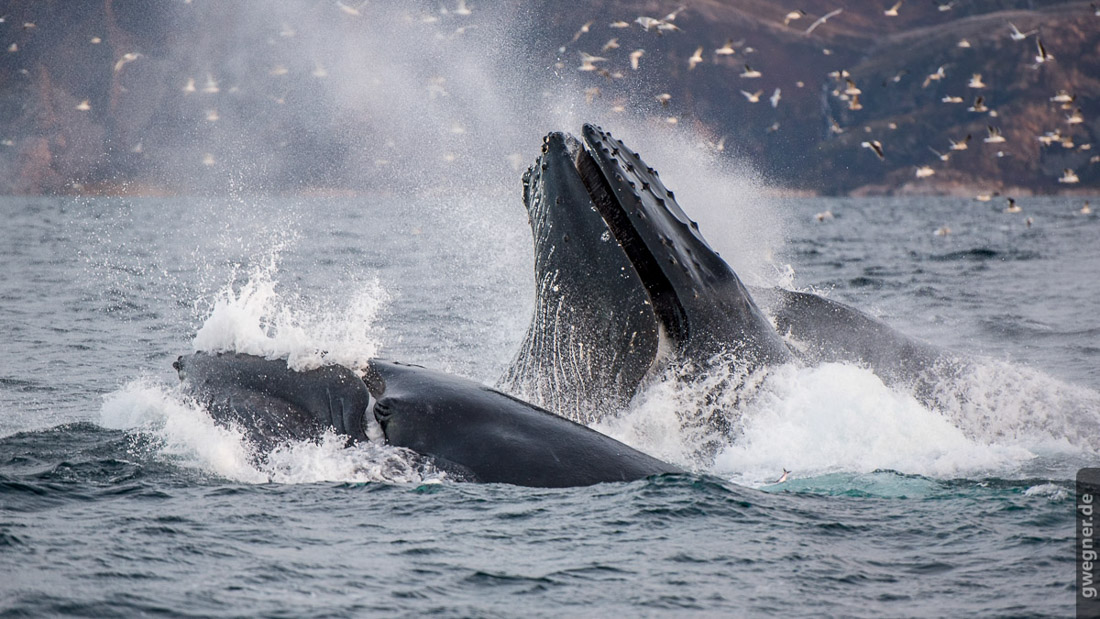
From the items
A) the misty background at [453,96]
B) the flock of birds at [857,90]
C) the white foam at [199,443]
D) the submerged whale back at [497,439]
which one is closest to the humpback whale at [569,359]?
the submerged whale back at [497,439]

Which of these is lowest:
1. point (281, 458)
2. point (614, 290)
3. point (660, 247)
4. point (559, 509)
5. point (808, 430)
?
point (559, 509)

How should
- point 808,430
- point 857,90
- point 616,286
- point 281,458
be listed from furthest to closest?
1. point 857,90
2. point 808,430
3. point 616,286
4. point 281,458

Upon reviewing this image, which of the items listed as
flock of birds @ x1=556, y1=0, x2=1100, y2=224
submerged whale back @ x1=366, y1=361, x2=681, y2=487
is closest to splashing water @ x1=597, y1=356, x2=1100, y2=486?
submerged whale back @ x1=366, y1=361, x2=681, y2=487

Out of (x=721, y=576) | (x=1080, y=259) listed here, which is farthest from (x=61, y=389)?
(x=1080, y=259)

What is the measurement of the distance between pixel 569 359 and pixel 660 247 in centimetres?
106

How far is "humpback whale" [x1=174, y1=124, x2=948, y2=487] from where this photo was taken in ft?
24.4

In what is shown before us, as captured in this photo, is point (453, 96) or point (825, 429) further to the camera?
point (453, 96)

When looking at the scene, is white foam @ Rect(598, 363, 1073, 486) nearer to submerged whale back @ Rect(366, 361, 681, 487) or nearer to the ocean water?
the ocean water

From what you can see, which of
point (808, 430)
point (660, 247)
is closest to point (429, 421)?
point (660, 247)

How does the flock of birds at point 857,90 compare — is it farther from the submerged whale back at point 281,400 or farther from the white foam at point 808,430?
the submerged whale back at point 281,400

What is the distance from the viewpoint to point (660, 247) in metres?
8.50

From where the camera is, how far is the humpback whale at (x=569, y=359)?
7434 millimetres

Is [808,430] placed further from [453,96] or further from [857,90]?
[453,96]

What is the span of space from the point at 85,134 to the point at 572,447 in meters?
130
